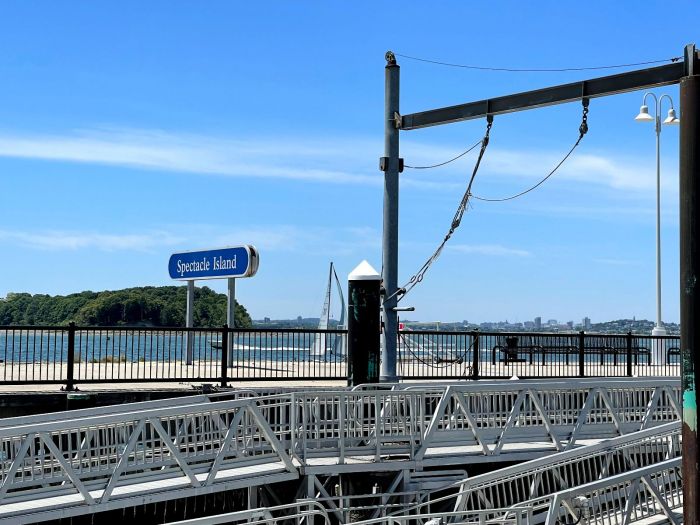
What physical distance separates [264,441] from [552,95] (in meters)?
7.64

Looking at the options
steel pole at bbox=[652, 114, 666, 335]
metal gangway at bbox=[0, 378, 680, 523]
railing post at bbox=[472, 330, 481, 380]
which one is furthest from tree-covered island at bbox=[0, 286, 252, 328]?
metal gangway at bbox=[0, 378, 680, 523]

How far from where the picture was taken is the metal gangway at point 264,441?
11.5 meters

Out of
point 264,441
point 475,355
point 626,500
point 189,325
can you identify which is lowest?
point 626,500

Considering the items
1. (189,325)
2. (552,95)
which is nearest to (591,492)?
(552,95)

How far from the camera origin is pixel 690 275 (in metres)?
9.59

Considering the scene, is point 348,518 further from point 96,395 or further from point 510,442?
point 96,395

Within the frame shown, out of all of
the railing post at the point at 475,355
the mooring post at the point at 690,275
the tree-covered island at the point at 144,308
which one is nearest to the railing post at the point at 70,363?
the railing post at the point at 475,355

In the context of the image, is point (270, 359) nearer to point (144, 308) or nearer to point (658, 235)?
point (658, 235)

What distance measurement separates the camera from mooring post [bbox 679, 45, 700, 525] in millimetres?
9484

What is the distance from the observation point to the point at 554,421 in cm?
1598

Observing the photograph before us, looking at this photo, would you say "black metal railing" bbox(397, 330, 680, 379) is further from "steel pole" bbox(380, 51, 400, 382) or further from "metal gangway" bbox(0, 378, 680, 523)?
"metal gangway" bbox(0, 378, 680, 523)

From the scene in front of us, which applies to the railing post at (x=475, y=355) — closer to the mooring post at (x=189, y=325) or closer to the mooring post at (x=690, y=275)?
the mooring post at (x=189, y=325)

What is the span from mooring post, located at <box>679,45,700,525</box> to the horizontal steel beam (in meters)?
4.89

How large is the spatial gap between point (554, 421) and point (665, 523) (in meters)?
4.32
